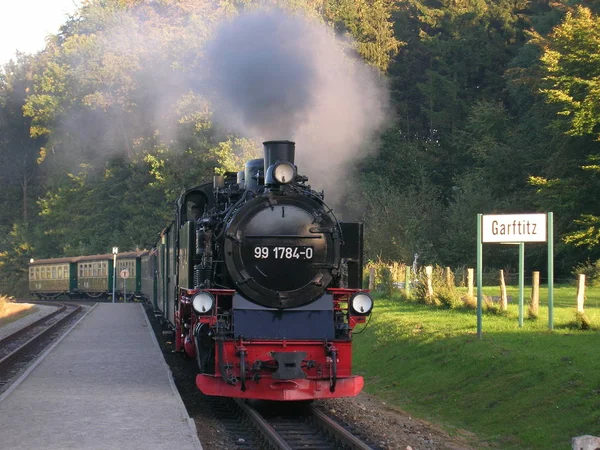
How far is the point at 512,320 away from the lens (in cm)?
1574

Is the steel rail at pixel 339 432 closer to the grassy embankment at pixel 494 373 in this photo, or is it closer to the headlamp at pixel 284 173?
the grassy embankment at pixel 494 373

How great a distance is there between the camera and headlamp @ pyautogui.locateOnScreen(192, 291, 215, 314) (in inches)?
421

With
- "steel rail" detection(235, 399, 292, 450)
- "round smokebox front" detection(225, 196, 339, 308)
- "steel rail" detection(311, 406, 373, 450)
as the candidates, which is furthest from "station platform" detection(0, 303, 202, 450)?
"round smokebox front" detection(225, 196, 339, 308)

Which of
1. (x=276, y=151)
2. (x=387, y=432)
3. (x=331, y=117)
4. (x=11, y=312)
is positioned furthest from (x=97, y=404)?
(x=11, y=312)

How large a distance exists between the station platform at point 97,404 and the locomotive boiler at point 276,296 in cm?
98

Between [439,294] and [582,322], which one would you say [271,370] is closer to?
[582,322]

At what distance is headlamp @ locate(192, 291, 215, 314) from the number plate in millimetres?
793

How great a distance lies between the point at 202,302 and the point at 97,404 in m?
1.82

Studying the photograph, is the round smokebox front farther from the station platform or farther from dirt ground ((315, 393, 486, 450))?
the station platform

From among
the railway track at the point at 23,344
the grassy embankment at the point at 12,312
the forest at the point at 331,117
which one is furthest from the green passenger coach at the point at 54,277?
the railway track at the point at 23,344

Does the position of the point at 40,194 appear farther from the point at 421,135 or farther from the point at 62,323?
the point at 62,323

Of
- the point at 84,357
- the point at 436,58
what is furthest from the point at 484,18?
the point at 84,357

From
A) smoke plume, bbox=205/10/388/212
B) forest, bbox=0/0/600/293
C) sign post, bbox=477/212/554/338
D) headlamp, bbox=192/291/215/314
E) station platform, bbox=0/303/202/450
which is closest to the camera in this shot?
station platform, bbox=0/303/202/450

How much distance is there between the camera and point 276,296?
10906 mm
